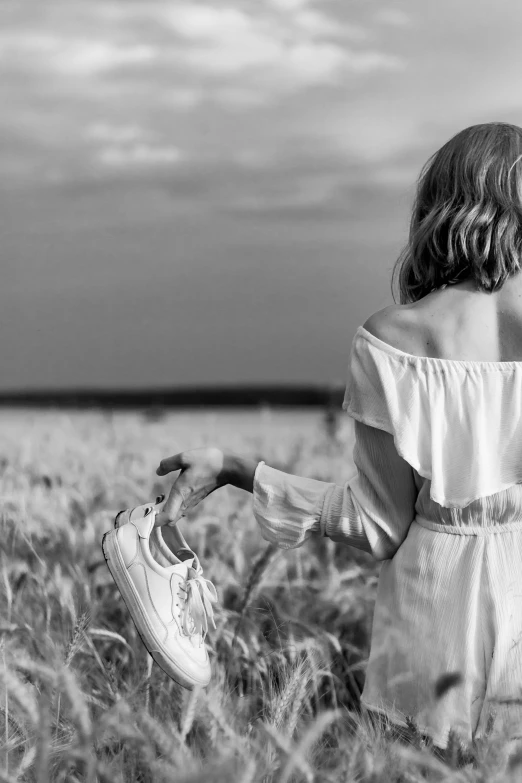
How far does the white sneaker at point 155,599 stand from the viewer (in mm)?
1657

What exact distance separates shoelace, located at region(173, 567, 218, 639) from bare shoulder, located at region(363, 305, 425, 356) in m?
0.58

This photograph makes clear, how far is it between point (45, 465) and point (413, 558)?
7.99 ft

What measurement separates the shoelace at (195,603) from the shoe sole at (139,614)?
0.08 m

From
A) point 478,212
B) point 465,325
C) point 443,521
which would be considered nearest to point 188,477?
point 443,521

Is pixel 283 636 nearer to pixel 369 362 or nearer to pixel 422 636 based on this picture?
pixel 422 636

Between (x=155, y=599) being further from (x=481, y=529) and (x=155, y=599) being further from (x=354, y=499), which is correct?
(x=481, y=529)

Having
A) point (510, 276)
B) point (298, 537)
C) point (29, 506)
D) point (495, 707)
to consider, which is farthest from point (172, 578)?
point (29, 506)

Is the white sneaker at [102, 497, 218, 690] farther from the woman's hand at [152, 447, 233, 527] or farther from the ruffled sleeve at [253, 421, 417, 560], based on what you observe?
the ruffled sleeve at [253, 421, 417, 560]

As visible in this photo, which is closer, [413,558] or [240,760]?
[240,760]

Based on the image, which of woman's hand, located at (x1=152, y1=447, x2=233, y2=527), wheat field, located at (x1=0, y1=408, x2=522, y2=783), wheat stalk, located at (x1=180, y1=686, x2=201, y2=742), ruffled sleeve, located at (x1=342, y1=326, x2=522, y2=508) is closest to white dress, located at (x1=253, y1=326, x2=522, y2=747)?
ruffled sleeve, located at (x1=342, y1=326, x2=522, y2=508)

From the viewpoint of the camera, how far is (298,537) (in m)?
1.86

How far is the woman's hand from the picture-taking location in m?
1.82

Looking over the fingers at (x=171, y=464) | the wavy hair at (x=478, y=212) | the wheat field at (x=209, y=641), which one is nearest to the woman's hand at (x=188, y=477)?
the fingers at (x=171, y=464)

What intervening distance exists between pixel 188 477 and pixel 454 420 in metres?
0.53
